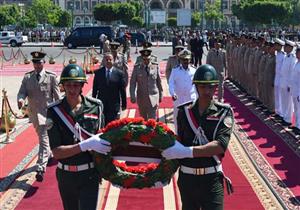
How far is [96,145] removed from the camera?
4859 millimetres

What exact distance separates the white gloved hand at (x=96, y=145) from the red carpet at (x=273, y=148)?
13.3ft

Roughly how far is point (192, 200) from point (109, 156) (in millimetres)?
834

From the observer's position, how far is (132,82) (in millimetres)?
10305

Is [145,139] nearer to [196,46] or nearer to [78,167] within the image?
[78,167]

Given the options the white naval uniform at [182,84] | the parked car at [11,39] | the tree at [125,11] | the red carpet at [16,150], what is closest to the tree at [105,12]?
the tree at [125,11]

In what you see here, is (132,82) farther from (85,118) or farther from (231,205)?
(85,118)

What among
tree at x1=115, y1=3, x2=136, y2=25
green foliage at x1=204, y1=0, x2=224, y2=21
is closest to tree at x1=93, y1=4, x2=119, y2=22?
tree at x1=115, y1=3, x2=136, y2=25

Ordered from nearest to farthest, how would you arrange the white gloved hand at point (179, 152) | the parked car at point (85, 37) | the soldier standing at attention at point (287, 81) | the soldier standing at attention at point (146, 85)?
1. the white gloved hand at point (179, 152)
2. the soldier standing at attention at point (146, 85)
3. the soldier standing at attention at point (287, 81)
4. the parked car at point (85, 37)

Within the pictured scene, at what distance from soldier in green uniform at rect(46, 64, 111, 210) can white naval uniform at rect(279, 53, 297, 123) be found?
8.63 m

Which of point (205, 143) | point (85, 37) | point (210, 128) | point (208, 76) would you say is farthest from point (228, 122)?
point (85, 37)

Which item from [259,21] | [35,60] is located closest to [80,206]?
[35,60]

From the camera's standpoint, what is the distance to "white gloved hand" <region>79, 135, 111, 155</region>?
4.86 m

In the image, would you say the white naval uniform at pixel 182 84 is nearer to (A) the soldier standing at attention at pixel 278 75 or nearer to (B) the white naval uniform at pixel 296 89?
(B) the white naval uniform at pixel 296 89

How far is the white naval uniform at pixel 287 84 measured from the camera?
42.8ft
